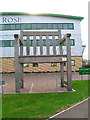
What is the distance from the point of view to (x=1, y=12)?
22.2 m

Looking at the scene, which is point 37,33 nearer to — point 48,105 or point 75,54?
point 48,105

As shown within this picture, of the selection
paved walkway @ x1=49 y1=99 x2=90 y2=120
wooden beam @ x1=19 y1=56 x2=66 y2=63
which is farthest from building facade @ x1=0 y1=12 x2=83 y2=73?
paved walkway @ x1=49 y1=99 x2=90 y2=120

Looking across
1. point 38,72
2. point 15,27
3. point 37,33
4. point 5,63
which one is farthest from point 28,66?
point 37,33

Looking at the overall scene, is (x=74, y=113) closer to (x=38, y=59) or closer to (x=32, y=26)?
(x=38, y=59)

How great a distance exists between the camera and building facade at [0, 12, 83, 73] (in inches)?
848

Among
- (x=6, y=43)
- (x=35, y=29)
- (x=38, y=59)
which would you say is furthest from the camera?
(x=35, y=29)

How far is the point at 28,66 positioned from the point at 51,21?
8505 mm

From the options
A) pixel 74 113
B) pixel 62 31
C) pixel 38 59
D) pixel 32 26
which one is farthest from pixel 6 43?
pixel 74 113

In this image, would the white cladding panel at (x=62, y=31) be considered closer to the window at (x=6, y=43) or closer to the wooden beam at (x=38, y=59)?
the window at (x=6, y=43)

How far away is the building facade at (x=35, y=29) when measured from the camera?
21.5 m

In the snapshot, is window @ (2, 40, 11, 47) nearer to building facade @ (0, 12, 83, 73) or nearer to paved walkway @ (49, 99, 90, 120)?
building facade @ (0, 12, 83, 73)

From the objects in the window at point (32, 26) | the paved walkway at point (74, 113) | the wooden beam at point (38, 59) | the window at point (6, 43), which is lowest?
the paved walkway at point (74, 113)

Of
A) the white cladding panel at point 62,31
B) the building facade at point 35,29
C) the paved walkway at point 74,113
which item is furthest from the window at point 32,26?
the paved walkway at point 74,113

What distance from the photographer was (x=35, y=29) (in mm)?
22375
